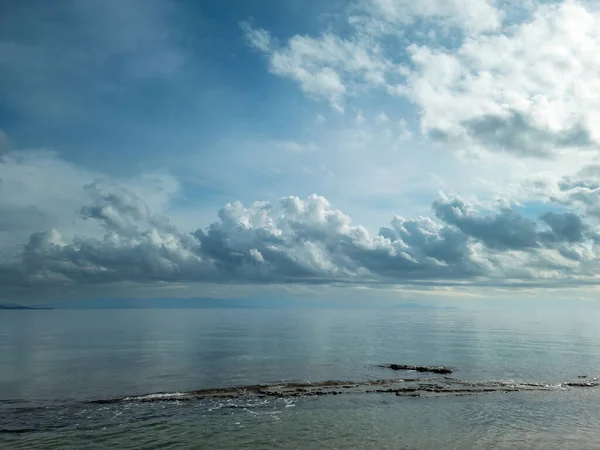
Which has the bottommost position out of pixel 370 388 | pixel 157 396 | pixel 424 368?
pixel 424 368

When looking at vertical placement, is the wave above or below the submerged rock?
above

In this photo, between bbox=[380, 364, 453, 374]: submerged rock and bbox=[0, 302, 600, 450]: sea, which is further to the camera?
bbox=[380, 364, 453, 374]: submerged rock

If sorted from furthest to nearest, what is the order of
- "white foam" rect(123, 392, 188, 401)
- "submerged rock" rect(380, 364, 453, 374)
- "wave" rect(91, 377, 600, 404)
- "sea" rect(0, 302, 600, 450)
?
1. "submerged rock" rect(380, 364, 453, 374)
2. "wave" rect(91, 377, 600, 404)
3. "white foam" rect(123, 392, 188, 401)
4. "sea" rect(0, 302, 600, 450)

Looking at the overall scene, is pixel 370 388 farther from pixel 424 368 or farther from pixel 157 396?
pixel 157 396

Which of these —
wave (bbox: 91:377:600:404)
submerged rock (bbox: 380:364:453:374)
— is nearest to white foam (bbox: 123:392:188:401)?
wave (bbox: 91:377:600:404)

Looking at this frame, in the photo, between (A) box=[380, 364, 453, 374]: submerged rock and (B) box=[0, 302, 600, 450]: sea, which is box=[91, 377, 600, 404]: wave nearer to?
(B) box=[0, 302, 600, 450]: sea

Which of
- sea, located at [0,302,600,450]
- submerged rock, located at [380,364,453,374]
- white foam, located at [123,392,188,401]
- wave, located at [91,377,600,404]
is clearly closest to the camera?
sea, located at [0,302,600,450]

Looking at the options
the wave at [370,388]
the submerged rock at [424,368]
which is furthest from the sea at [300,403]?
the submerged rock at [424,368]

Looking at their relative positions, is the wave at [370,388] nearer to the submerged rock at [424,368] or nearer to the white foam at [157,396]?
the white foam at [157,396]

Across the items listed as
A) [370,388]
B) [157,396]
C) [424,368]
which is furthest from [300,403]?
[424,368]

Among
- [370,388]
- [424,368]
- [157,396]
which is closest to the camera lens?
[157,396]

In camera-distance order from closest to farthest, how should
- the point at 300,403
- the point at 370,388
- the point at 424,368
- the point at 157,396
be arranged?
the point at 300,403, the point at 157,396, the point at 370,388, the point at 424,368

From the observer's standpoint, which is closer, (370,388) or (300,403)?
(300,403)

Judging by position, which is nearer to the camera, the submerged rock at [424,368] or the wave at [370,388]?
the wave at [370,388]
